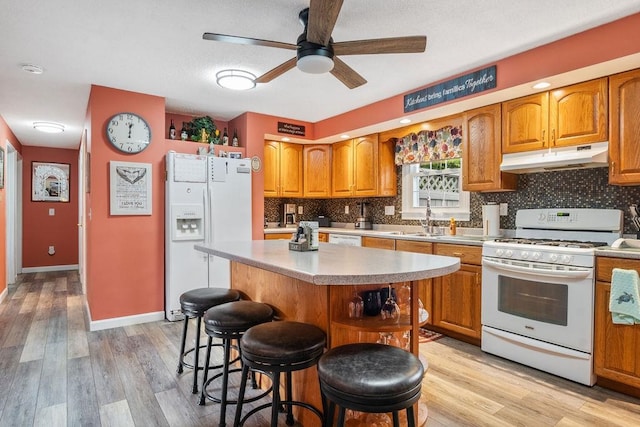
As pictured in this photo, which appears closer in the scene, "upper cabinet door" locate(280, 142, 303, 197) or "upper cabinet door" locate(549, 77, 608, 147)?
"upper cabinet door" locate(549, 77, 608, 147)

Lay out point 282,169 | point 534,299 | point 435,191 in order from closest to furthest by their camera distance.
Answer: point 534,299
point 435,191
point 282,169

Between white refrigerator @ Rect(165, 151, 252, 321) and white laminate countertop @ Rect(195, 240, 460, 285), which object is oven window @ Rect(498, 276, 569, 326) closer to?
white laminate countertop @ Rect(195, 240, 460, 285)

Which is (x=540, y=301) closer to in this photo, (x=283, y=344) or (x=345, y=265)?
(x=345, y=265)

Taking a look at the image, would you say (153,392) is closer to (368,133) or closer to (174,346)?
(174,346)

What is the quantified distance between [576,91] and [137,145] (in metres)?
3.93

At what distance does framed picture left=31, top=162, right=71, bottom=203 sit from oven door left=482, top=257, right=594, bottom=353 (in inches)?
294

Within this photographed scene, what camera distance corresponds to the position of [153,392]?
2.37 metres

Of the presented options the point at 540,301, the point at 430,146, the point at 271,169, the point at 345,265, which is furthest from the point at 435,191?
the point at 345,265

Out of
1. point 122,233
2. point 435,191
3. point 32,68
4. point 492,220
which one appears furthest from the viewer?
point 435,191

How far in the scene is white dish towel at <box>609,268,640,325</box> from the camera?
2252 millimetres

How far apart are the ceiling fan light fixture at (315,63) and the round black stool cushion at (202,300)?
154 cm

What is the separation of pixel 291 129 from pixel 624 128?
138 inches

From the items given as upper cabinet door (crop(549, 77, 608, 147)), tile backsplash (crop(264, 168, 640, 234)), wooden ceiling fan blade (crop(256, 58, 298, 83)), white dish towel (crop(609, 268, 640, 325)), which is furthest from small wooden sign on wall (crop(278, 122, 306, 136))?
white dish towel (crop(609, 268, 640, 325))

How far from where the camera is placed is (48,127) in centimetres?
523
